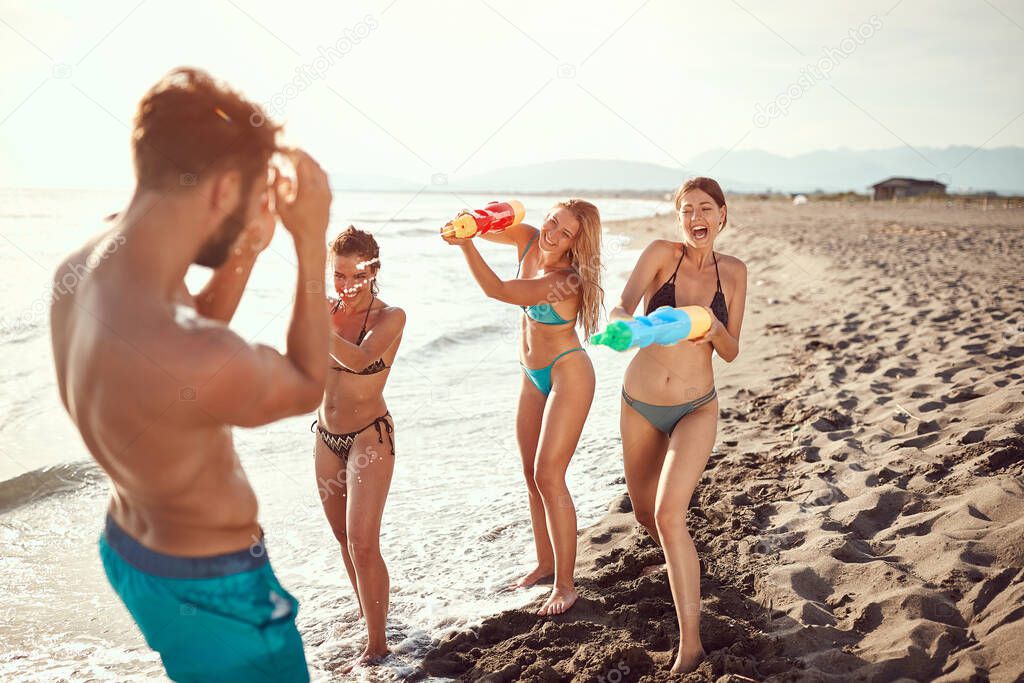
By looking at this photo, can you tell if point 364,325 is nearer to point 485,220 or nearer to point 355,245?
point 355,245

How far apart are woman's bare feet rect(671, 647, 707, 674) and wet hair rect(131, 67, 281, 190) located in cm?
268

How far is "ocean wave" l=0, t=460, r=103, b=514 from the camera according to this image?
572 centimetres

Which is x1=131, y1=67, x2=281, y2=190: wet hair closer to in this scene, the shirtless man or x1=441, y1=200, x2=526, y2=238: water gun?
the shirtless man

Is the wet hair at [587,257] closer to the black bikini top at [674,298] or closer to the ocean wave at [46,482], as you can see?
the black bikini top at [674,298]

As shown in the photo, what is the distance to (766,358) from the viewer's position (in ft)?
29.5

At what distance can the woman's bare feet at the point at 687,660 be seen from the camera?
3.21 m

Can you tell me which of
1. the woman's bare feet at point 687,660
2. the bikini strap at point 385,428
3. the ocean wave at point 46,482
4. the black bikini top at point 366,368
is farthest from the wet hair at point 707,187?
the ocean wave at point 46,482

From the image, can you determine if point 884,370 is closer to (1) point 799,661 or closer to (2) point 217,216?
(1) point 799,661

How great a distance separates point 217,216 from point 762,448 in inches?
200

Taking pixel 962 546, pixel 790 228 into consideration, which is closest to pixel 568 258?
pixel 962 546

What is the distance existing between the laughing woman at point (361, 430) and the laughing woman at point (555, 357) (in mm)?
532

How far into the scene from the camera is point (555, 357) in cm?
423

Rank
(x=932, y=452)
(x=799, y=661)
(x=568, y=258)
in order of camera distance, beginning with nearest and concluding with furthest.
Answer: (x=799, y=661)
(x=568, y=258)
(x=932, y=452)

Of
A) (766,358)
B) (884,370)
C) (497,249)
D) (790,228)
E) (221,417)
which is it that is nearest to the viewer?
(221,417)
